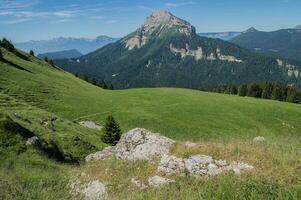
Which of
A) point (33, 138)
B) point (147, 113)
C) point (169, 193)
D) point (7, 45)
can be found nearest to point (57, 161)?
point (33, 138)

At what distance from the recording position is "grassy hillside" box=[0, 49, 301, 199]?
1245cm

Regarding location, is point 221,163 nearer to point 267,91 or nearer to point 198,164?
point 198,164

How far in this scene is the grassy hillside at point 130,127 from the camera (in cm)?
1245

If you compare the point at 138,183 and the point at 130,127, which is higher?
the point at 138,183

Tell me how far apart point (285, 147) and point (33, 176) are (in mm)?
12334

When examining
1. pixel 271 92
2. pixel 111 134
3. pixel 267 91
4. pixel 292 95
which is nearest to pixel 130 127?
pixel 111 134

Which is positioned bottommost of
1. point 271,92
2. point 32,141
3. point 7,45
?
point 271,92

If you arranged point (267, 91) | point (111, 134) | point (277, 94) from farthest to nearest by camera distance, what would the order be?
1. point (267, 91)
2. point (277, 94)
3. point (111, 134)

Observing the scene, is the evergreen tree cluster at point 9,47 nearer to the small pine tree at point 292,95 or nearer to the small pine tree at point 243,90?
the small pine tree at point 243,90

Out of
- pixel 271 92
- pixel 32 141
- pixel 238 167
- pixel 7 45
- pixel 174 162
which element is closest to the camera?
pixel 238 167

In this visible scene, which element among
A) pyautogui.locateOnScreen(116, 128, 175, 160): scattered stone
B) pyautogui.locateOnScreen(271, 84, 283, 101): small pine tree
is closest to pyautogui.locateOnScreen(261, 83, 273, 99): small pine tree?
pyautogui.locateOnScreen(271, 84, 283, 101): small pine tree

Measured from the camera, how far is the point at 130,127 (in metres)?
69.8

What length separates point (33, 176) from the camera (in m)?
20.7

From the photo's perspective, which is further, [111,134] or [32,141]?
[111,134]
